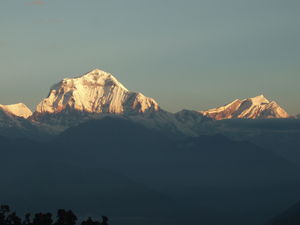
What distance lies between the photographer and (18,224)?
128 m

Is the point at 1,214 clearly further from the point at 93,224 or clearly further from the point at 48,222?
the point at 93,224

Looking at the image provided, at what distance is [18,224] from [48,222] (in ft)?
18.0

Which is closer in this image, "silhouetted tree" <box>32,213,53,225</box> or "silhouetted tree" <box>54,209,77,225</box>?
"silhouetted tree" <box>54,209,77,225</box>

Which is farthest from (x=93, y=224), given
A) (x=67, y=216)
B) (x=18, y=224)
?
(x=18, y=224)

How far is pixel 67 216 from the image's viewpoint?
12788 centimetres

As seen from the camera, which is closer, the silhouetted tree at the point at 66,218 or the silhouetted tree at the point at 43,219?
the silhouetted tree at the point at 66,218

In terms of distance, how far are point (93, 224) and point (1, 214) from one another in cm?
1687

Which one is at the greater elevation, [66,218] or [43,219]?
[66,218]

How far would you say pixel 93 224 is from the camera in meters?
123

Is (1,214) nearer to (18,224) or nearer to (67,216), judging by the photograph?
(18,224)

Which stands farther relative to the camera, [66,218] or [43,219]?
[43,219]

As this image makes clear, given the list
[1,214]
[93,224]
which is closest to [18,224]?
[1,214]

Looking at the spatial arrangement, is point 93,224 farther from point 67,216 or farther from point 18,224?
point 18,224

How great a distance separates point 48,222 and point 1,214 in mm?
8329
